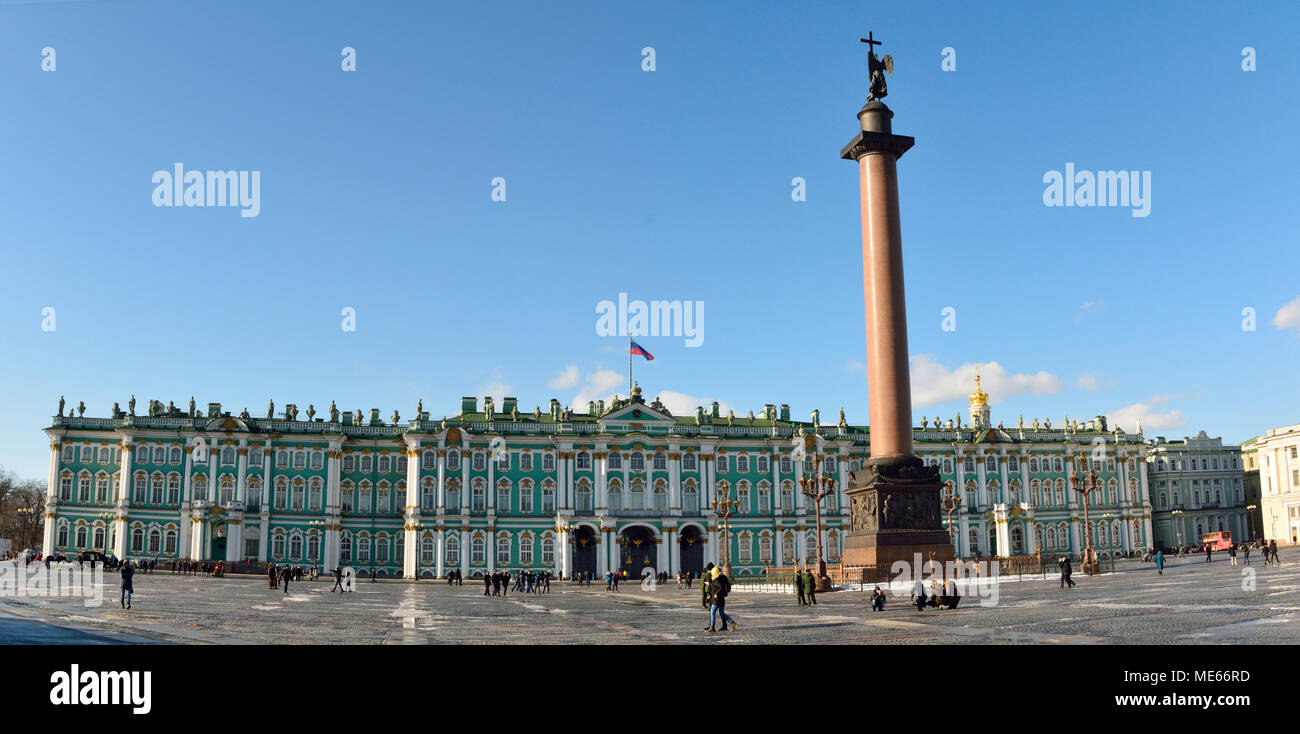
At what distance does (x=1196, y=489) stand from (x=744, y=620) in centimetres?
10117

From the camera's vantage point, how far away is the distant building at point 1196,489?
106500 millimetres

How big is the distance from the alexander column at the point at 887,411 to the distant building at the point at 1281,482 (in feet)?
261

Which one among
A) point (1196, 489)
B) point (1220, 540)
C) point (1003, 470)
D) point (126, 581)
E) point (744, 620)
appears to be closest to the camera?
point (744, 620)

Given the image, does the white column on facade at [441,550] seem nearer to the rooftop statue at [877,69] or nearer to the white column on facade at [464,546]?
the white column on facade at [464,546]

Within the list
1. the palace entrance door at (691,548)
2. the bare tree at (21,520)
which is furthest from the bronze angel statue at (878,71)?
the bare tree at (21,520)

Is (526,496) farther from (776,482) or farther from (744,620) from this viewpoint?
(744,620)

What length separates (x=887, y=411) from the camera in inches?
1564

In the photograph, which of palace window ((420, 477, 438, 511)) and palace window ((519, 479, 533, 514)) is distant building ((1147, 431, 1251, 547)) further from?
palace window ((420, 477, 438, 511))

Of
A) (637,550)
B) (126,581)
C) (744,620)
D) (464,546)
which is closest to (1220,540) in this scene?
(637,550)

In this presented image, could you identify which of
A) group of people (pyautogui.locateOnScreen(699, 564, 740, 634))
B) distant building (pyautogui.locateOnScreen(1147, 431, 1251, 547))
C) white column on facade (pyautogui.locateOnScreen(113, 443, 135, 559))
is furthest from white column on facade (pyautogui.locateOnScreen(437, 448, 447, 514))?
distant building (pyautogui.locateOnScreen(1147, 431, 1251, 547))

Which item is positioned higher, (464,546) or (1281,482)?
(1281,482)
